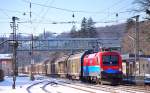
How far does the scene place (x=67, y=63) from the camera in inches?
2601

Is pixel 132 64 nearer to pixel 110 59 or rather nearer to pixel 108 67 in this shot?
pixel 110 59

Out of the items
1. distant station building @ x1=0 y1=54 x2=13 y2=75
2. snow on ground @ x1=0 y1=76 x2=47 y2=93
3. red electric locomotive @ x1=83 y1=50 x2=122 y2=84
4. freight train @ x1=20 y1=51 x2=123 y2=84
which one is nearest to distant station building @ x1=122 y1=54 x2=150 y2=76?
freight train @ x1=20 y1=51 x2=123 y2=84

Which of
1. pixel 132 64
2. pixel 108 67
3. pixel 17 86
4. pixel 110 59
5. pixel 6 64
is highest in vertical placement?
pixel 110 59

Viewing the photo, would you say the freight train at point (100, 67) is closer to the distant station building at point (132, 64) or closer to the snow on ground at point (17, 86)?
the snow on ground at point (17, 86)

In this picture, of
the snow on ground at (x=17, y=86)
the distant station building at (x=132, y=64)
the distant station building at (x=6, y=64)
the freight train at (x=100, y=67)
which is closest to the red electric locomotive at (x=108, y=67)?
the freight train at (x=100, y=67)

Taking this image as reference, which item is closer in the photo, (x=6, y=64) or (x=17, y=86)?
(x=17, y=86)

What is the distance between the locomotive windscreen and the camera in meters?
44.1

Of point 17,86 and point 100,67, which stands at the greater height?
point 100,67

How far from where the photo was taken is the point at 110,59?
146ft

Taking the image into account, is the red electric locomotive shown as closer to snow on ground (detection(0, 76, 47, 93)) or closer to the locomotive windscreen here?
the locomotive windscreen

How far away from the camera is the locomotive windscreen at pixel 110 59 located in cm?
4409

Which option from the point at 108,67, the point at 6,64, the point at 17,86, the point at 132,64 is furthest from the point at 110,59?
the point at 6,64

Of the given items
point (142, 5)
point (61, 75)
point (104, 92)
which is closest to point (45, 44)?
point (61, 75)

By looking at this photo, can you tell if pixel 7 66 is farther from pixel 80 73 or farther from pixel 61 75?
pixel 80 73
